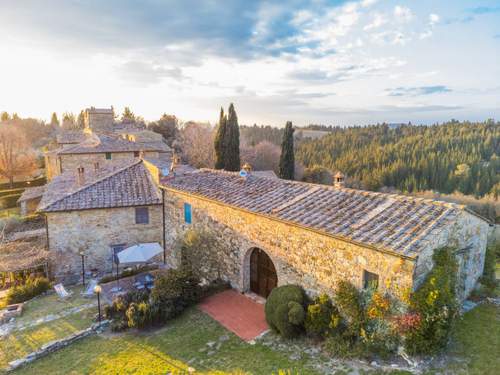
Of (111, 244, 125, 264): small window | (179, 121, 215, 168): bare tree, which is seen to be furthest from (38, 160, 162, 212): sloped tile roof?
(179, 121, 215, 168): bare tree

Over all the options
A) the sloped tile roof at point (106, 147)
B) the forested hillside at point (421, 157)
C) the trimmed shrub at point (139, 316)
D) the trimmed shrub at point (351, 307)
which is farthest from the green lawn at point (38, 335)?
the forested hillside at point (421, 157)

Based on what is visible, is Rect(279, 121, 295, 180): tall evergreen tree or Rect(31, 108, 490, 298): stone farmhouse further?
Rect(279, 121, 295, 180): tall evergreen tree

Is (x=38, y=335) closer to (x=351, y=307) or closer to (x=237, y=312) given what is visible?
(x=237, y=312)

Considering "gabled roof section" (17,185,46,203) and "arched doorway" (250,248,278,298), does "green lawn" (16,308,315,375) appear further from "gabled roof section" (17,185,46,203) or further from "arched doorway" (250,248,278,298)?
"gabled roof section" (17,185,46,203)

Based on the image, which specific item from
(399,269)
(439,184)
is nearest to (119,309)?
(399,269)

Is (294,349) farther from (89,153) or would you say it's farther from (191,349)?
(89,153)

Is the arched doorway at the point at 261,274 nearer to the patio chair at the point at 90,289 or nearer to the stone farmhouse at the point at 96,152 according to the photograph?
the patio chair at the point at 90,289
